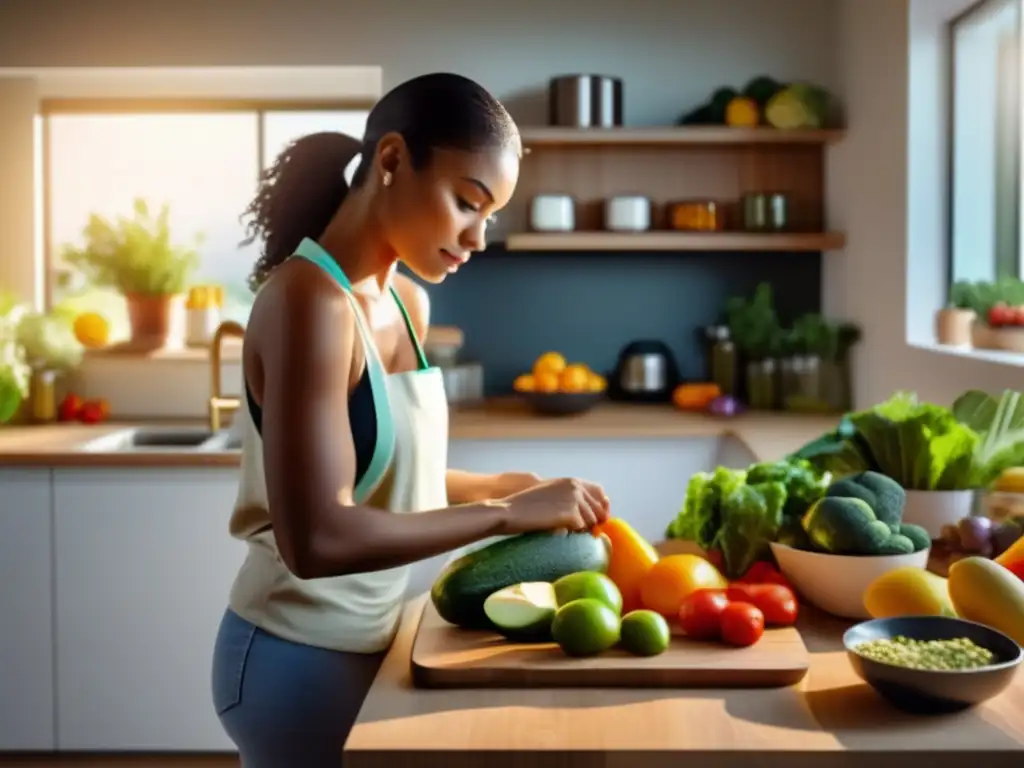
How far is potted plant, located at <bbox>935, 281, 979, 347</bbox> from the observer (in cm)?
304

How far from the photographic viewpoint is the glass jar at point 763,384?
3.91 meters

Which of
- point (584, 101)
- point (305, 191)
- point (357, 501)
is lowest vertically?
point (357, 501)

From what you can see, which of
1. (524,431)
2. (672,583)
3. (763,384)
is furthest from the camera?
(763,384)

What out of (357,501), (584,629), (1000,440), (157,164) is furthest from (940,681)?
(157,164)

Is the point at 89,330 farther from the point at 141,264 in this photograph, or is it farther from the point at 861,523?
the point at 861,523

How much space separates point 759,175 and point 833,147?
0.81 feet

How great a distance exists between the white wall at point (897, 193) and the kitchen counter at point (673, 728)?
6.25ft

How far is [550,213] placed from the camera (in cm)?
387

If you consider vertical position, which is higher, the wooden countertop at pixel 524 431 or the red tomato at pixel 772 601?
the wooden countertop at pixel 524 431

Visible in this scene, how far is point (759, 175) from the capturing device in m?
4.05

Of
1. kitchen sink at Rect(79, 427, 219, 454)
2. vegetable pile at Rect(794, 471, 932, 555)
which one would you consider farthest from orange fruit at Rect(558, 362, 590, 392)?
vegetable pile at Rect(794, 471, 932, 555)

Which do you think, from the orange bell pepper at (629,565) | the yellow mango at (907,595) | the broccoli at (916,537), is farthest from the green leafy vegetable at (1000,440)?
the orange bell pepper at (629,565)

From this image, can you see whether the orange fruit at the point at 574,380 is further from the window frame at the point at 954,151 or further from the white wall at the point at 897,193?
the window frame at the point at 954,151

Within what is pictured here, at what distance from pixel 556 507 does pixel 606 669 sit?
0.77 ft
